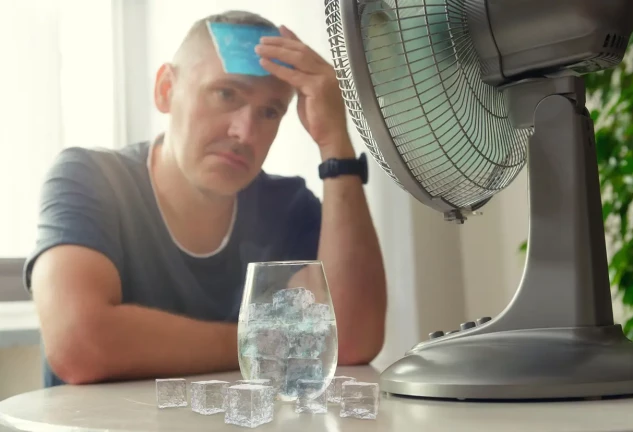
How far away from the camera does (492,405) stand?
66 cm

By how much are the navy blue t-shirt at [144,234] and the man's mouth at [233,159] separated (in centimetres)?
4

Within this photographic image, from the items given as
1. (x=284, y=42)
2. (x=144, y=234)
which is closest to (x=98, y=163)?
(x=144, y=234)

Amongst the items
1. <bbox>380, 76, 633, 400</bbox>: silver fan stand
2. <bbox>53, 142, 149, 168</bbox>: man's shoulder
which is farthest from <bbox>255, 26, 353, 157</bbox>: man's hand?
<bbox>380, 76, 633, 400</bbox>: silver fan stand

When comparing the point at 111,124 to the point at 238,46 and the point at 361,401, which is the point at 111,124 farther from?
the point at 361,401

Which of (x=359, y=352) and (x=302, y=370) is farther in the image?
(x=359, y=352)

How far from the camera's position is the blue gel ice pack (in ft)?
4.12

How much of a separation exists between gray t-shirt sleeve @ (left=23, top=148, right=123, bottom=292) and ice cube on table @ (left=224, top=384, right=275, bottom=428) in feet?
1.77

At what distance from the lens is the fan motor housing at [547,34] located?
2.31ft

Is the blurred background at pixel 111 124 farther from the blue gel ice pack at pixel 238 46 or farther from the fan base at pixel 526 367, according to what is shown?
the fan base at pixel 526 367

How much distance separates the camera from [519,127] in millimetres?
→ 776

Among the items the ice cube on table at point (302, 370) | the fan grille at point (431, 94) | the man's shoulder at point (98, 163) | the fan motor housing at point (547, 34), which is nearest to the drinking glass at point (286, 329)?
the ice cube on table at point (302, 370)

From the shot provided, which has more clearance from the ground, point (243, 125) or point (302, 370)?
point (243, 125)

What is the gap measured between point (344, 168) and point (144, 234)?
1.26 feet

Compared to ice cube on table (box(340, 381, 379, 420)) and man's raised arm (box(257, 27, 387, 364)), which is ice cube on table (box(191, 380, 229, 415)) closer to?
Result: ice cube on table (box(340, 381, 379, 420))
